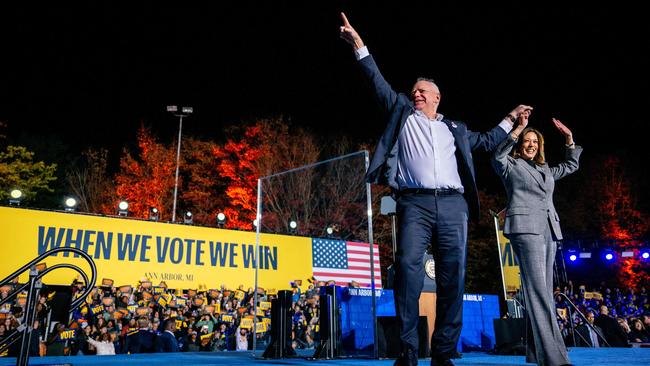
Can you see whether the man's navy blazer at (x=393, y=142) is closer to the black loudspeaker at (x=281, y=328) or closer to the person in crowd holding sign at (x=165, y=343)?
the black loudspeaker at (x=281, y=328)

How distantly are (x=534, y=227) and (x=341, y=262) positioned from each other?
13.6 m

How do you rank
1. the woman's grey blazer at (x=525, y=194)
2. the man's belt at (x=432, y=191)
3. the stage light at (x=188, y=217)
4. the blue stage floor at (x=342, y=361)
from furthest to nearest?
the stage light at (x=188, y=217) → the blue stage floor at (x=342, y=361) → the woman's grey blazer at (x=525, y=194) → the man's belt at (x=432, y=191)

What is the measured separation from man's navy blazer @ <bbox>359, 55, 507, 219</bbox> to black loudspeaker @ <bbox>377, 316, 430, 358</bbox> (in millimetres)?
2667

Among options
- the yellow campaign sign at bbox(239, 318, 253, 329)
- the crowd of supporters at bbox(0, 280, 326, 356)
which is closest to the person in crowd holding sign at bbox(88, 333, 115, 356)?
the crowd of supporters at bbox(0, 280, 326, 356)

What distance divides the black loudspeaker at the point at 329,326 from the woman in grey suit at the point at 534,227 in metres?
2.57

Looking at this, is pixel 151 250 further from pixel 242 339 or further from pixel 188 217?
pixel 242 339

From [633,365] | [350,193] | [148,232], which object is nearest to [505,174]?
[633,365]

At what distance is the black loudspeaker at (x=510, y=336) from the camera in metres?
6.74

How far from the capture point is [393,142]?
340 cm

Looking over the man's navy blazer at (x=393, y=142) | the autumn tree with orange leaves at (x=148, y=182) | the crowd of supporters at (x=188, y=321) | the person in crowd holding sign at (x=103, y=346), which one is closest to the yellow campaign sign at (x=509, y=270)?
the crowd of supporters at (x=188, y=321)

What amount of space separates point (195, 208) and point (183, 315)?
19.2m

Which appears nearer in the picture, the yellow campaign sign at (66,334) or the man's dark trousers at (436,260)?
the man's dark trousers at (436,260)

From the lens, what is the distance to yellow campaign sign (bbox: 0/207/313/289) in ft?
41.4

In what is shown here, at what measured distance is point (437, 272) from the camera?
3219 millimetres
